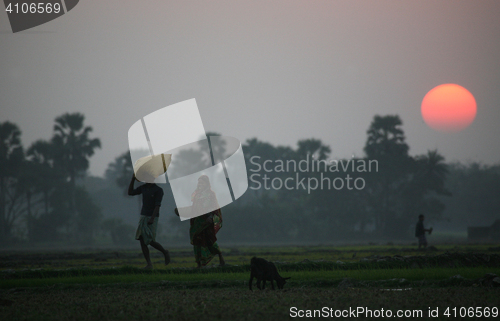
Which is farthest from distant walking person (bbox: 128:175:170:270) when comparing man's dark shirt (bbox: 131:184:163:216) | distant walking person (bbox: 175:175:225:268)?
distant walking person (bbox: 175:175:225:268)

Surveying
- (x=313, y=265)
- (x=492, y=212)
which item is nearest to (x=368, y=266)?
(x=313, y=265)

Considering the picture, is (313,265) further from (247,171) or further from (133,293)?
(247,171)

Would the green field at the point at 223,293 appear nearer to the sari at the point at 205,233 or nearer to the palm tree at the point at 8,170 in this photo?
the sari at the point at 205,233

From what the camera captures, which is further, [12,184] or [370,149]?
[370,149]

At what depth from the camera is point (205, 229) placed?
447 inches

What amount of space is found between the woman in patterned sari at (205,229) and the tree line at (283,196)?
1589 inches

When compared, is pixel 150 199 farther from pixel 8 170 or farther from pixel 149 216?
pixel 8 170

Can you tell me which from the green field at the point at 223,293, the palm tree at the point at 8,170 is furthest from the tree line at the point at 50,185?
the green field at the point at 223,293

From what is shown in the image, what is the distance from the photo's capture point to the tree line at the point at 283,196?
50.6 metres

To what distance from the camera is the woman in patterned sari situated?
37.0 ft

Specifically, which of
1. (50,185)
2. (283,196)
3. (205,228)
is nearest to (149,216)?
(205,228)

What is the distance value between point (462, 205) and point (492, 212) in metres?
6.34

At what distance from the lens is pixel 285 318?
559 cm

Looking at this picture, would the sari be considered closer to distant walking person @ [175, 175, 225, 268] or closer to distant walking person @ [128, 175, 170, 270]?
distant walking person @ [175, 175, 225, 268]
